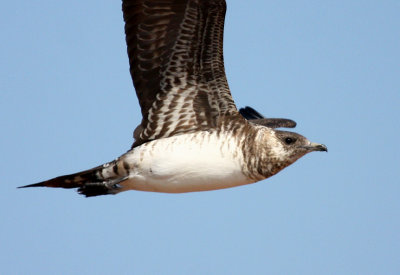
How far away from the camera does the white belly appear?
11808 millimetres

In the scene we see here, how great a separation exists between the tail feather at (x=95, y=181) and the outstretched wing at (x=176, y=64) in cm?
57

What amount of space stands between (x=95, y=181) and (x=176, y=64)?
196 centimetres

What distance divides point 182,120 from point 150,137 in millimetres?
501

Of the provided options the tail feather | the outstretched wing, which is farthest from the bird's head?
the tail feather

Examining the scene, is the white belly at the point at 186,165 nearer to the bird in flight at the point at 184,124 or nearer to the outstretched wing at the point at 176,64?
the bird in flight at the point at 184,124

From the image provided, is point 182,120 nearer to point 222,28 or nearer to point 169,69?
point 169,69

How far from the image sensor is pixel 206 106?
12266mm

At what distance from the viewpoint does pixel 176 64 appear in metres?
12.1

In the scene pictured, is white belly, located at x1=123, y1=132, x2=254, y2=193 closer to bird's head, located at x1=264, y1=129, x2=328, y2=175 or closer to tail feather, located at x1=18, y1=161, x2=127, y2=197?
tail feather, located at x1=18, y1=161, x2=127, y2=197

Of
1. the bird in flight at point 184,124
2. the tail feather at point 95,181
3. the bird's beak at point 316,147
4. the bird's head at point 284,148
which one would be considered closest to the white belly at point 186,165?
the bird in flight at point 184,124

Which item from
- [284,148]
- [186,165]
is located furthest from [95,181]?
[284,148]

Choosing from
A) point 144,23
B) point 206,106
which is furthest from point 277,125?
point 144,23

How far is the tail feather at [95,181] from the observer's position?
1224cm

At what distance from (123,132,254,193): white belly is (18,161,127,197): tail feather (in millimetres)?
172
